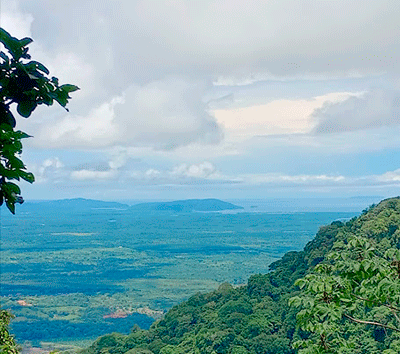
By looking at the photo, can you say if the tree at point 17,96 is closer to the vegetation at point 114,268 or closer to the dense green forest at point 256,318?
the dense green forest at point 256,318

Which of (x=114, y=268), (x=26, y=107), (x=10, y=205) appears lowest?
(x=114, y=268)

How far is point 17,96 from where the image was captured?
1.69m

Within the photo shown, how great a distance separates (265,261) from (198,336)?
58817 mm

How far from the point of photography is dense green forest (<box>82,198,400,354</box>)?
56.2ft

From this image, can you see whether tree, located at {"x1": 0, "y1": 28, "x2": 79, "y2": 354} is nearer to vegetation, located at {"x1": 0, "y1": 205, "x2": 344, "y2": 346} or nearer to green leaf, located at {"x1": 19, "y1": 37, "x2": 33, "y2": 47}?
Result: green leaf, located at {"x1": 19, "y1": 37, "x2": 33, "y2": 47}

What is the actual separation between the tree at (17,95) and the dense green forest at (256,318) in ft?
43.3

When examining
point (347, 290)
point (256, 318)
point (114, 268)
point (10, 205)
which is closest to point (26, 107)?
point (10, 205)

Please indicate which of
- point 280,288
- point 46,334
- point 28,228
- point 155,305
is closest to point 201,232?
point 28,228

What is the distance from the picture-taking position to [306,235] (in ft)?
348

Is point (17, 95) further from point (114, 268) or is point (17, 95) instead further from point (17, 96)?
point (114, 268)

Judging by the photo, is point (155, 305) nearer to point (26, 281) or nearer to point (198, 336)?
point (26, 281)

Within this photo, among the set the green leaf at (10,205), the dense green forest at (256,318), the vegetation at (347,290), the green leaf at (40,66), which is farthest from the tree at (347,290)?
the dense green forest at (256,318)

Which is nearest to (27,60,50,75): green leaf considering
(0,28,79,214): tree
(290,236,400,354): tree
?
(0,28,79,214): tree

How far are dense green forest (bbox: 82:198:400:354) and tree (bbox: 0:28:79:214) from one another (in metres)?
13.2
